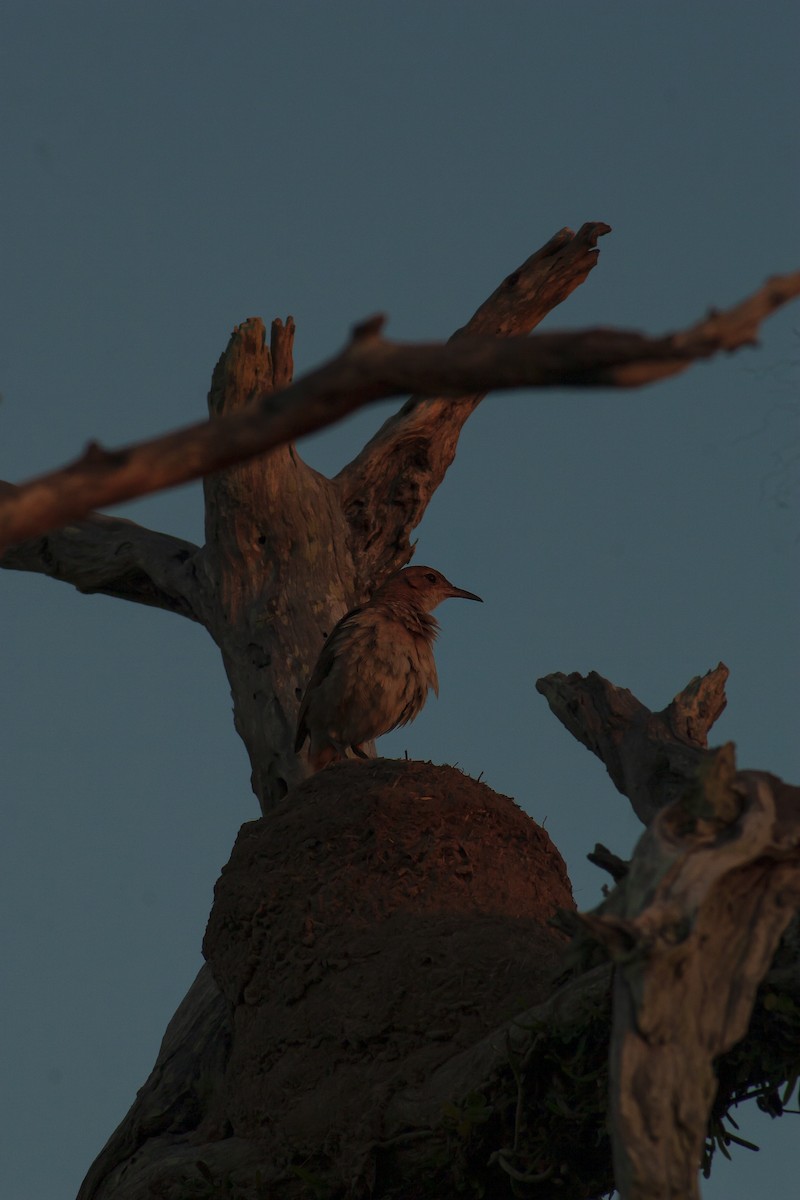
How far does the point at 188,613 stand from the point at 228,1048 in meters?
3.44

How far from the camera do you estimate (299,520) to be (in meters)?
10.5

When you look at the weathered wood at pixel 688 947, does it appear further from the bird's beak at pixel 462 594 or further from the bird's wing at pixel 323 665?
the bird's beak at pixel 462 594

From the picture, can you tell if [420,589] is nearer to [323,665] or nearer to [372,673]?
[372,673]

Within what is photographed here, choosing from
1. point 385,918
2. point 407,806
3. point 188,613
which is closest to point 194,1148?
point 385,918

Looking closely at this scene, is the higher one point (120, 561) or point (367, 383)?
point (120, 561)

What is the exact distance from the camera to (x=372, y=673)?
10.4 metres

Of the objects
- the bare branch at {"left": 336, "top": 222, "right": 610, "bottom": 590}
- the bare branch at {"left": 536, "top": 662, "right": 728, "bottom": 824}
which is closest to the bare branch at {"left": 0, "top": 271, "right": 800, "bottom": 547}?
A: the bare branch at {"left": 536, "top": 662, "right": 728, "bottom": 824}

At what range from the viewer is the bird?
32.7ft

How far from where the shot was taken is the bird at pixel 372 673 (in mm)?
9977

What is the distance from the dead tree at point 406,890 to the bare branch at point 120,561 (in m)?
0.03

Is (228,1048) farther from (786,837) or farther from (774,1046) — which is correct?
(786,837)

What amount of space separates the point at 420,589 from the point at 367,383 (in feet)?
28.0

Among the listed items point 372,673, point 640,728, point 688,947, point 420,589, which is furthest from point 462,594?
point 688,947

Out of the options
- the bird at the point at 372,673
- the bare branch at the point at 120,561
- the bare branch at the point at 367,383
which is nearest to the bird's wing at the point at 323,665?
the bird at the point at 372,673
